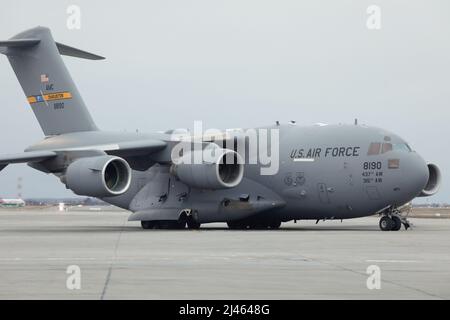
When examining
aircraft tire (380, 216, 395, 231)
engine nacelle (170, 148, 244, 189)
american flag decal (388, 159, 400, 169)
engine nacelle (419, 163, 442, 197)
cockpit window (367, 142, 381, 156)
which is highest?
cockpit window (367, 142, 381, 156)

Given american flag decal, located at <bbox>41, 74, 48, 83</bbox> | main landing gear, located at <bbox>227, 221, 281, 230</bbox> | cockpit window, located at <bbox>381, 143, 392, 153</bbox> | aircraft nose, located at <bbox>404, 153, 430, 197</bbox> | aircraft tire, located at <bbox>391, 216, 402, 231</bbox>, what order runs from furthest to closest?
american flag decal, located at <bbox>41, 74, 48, 83</bbox>, main landing gear, located at <bbox>227, 221, 281, 230</bbox>, aircraft tire, located at <bbox>391, 216, 402, 231</bbox>, cockpit window, located at <bbox>381, 143, 392, 153</bbox>, aircraft nose, located at <bbox>404, 153, 430, 197</bbox>

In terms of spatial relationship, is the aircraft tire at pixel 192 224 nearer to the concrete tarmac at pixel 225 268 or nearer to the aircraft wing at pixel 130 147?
Answer: the aircraft wing at pixel 130 147

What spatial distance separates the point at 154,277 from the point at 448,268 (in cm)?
473

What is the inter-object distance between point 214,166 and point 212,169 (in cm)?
14

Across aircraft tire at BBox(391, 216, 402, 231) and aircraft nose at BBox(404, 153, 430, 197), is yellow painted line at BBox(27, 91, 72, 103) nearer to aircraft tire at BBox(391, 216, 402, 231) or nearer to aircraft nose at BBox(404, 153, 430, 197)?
aircraft tire at BBox(391, 216, 402, 231)

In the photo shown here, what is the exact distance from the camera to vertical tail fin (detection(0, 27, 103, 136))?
33344mm

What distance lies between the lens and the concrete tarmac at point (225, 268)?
1055cm

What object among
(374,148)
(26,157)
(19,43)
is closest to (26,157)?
(26,157)

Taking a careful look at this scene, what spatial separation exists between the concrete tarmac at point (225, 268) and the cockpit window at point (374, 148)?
22.7 feet

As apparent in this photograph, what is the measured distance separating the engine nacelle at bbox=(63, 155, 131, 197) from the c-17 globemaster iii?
0.11ft

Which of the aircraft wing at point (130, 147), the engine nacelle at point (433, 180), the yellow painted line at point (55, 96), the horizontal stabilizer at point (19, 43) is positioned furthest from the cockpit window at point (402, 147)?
the horizontal stabilizer at point (19, 43)

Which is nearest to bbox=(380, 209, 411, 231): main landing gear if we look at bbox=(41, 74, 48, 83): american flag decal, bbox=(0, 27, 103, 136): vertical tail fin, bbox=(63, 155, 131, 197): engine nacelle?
Answer: bbox=(63, 155, 131, 197): engine nacelle

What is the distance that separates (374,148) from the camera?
94.2ft
